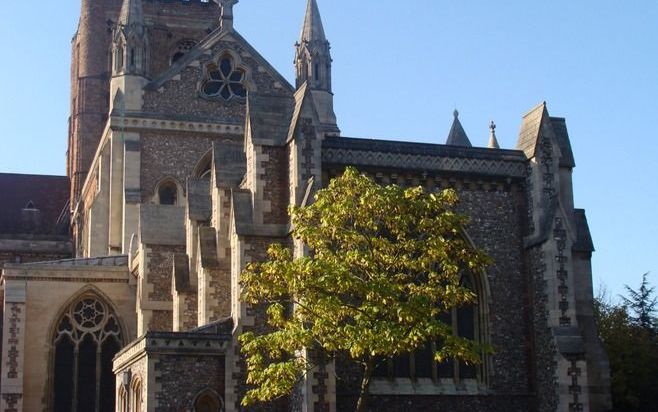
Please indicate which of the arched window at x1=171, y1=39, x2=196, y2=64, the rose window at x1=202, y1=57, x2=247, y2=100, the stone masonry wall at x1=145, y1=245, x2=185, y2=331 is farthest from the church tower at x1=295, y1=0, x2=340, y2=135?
the arched window at x1=171, y1=39, x2=196, y2=64

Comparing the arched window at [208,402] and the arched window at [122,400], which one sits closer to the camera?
the arched window at [208,402]

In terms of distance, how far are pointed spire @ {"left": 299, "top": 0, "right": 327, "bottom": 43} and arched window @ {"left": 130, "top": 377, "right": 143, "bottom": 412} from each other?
2381cm

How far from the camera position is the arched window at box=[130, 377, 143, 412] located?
2861 cm

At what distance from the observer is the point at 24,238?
6209 centimetres

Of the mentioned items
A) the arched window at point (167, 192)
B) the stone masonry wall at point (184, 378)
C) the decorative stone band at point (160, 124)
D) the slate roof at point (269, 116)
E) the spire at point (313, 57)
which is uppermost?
the spire at point (313, 57)

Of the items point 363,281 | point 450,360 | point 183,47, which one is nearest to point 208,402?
point 450,360

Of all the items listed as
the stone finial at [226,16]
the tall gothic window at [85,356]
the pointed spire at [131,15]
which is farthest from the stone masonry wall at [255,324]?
the pointed spire at [131,15]

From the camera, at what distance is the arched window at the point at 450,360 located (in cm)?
2980

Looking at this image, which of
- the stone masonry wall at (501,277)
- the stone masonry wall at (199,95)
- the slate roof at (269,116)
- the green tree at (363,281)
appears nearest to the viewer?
the green tree at (363,281)

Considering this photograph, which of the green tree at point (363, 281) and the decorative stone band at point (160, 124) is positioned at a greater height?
the decorative stone band at point (160, 124)

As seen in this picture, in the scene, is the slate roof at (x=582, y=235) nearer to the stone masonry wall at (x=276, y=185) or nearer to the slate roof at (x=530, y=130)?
the slate roof at (x=530, y=130)

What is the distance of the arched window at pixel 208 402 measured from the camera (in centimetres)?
2806

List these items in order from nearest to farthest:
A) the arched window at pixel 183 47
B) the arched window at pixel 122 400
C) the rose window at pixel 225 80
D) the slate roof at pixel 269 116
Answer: the slate roof at pixel 269 116 → the arched window at pixel 122 400 → the rose window at pixel 225 80 → the arched window at pixel 183 47

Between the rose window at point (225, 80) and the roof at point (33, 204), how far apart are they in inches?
761
